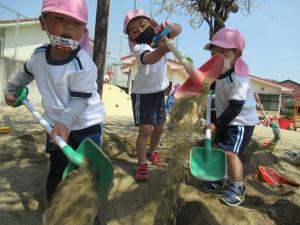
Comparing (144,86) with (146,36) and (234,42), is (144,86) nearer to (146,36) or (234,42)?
(146,36)

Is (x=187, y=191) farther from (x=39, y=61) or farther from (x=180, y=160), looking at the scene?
(x=39, y=61)

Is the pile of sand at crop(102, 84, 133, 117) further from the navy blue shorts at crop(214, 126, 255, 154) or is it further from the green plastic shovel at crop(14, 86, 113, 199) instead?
the green plastic shovel at crop(14, 86, 113, 199)

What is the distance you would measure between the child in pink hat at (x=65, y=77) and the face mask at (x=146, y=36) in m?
1.08

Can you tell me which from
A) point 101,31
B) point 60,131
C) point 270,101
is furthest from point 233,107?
point 270,101

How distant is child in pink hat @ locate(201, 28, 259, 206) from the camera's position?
3280 mm

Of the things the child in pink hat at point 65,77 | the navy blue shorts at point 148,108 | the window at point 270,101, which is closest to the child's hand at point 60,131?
the child in pink hat at point 65,77

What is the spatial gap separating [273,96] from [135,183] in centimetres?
2792

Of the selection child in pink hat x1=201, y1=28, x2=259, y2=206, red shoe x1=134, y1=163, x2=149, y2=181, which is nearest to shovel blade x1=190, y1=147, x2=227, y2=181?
child in pink hat x1=201, y1=28, x2=259, y2=206

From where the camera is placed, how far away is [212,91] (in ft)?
11.7

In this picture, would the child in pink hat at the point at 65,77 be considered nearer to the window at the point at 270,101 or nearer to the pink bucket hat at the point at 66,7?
the pink bucket hat at the point at 66,7

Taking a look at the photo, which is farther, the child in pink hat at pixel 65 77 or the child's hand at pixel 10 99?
the child's hand at pixel 10 99

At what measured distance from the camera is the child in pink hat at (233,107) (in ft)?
10.8

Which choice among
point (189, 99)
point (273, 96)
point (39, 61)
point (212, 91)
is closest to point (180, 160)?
point (189, 99)

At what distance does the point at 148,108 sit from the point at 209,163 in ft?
2.63
